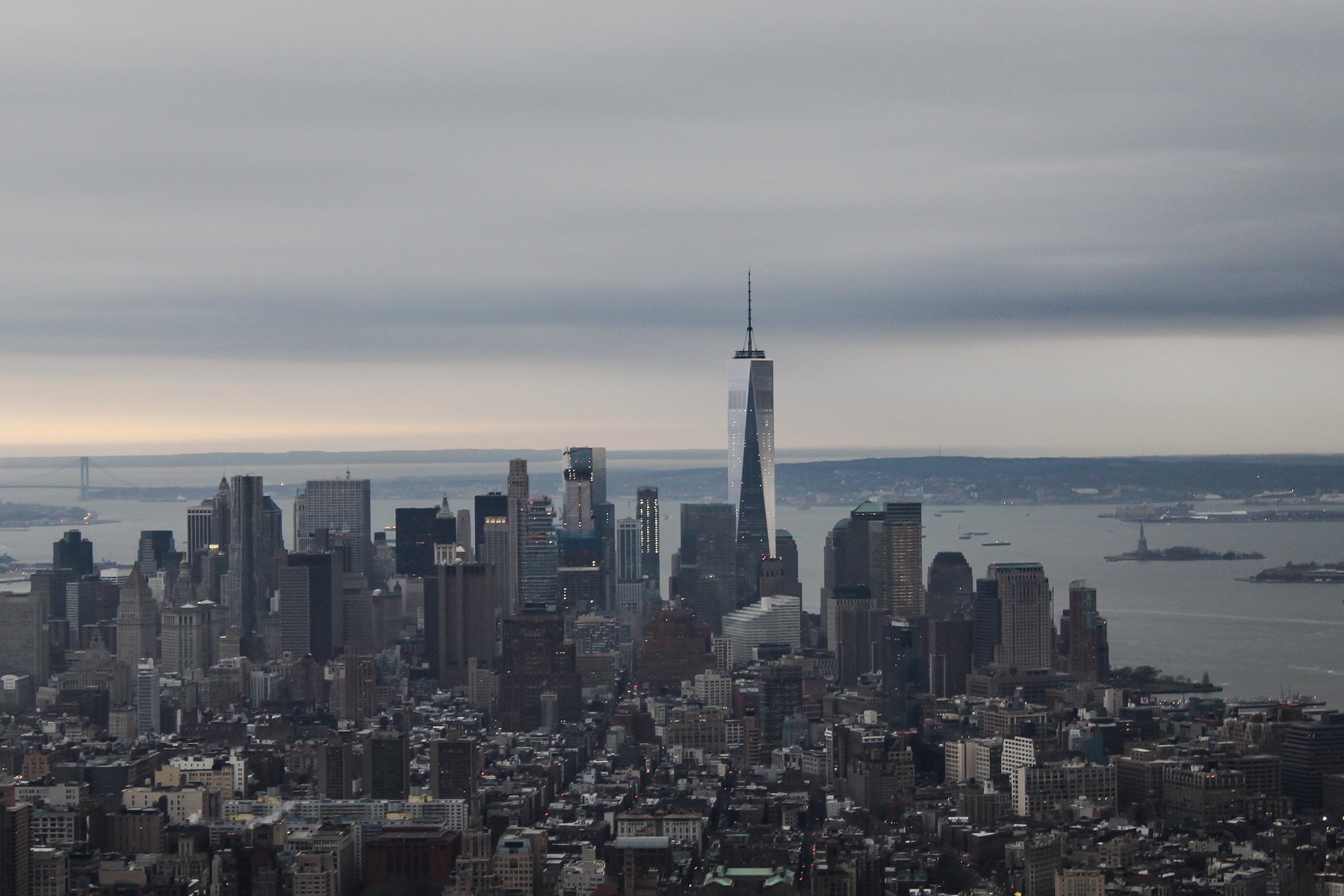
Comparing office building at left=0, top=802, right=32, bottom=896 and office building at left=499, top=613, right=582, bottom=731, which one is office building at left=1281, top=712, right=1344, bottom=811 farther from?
office building at left=0, top=802, right=32, bottom=896

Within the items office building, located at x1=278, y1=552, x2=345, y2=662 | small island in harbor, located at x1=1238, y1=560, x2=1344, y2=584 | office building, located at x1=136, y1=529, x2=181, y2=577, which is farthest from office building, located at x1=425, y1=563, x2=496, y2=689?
small island in harbor, located at x1=1238, y1=560, x2=1344, y2=584

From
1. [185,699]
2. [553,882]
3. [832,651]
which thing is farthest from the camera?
[832,651]

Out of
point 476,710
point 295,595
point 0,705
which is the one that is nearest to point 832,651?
point 476,710

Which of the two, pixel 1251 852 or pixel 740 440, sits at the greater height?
pixel 740 440

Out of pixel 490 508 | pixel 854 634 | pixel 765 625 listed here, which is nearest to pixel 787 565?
pixel 765 625

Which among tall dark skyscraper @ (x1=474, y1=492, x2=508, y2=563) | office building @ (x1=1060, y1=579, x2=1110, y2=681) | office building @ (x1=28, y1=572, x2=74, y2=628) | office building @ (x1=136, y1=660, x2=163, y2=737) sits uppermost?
tall dark skyscraper @ (x1=474, y1=492, x2=508, y2=563)

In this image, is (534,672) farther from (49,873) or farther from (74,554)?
(49,873)

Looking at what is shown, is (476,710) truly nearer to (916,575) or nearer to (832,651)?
(832,651)

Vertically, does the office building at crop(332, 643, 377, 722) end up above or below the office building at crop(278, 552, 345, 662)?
below
